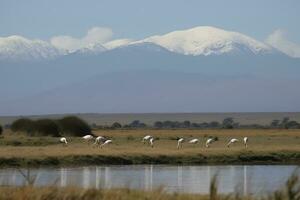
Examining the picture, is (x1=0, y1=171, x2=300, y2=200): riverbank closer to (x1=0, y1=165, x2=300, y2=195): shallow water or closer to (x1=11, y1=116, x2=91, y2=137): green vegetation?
(x1=0, y1=165, x2=300, y2=195): shallow water

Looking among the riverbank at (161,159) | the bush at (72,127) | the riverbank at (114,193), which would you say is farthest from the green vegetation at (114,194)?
the bush at (72,127)

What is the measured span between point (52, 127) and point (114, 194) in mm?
51025

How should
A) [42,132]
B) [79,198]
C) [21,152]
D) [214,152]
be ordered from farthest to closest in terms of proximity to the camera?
[42,132], [214,152], [21,152], [79,198]

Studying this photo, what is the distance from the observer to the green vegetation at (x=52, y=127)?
70.2m

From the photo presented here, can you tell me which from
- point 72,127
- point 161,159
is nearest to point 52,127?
point 72,127

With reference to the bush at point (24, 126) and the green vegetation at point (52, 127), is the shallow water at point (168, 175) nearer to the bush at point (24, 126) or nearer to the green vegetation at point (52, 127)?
the green vegetation at point (52, 127)

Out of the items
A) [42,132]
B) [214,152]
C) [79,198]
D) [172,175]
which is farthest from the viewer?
[42,132]

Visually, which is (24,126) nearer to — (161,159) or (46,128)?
(46,128)

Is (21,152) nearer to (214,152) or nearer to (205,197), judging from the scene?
(214,152)

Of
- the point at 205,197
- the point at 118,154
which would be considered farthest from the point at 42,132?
the point at 205,197

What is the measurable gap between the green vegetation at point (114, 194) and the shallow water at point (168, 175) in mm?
Result: 10605

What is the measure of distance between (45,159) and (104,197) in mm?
26616

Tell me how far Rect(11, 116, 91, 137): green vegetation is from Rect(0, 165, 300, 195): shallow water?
24.8 metres

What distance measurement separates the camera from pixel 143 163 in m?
48.7
